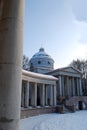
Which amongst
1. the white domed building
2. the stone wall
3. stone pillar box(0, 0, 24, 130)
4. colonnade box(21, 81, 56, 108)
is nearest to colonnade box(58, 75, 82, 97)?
the white domed building

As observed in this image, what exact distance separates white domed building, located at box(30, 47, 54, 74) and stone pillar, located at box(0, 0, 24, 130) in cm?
4140

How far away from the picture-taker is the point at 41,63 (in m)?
46.9

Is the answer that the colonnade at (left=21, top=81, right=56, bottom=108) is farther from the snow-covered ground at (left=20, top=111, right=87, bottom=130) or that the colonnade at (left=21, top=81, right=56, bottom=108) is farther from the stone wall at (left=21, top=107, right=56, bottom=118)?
the snow-covered ground at (left=20, top=111, right=87, bottom=130)

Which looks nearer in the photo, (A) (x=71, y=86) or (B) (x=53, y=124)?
(B) (x=53, y=124)

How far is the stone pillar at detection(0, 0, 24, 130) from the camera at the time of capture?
9.77 ft

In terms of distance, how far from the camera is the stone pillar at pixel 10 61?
2.98 m

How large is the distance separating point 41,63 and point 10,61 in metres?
43.8

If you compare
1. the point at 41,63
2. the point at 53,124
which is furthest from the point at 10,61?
the point at 41,63

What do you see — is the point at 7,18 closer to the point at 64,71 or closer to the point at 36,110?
the point at 36,110

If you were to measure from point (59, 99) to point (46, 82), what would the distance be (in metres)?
6.84

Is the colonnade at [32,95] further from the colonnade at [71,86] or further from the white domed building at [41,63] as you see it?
the white domed building at [41,63]

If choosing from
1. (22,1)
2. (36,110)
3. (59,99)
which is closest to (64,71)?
(59,99)

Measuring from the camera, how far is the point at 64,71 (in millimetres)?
35156

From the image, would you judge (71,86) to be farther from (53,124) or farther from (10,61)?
(10,61)
